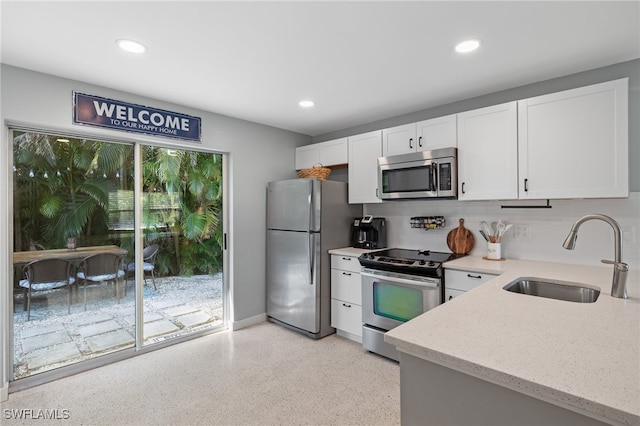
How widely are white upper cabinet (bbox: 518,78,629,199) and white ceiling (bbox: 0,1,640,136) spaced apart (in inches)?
11.3

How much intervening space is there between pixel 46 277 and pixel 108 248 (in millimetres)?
480

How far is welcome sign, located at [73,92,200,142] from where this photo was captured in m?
2.67

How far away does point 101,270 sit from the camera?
2.95 m

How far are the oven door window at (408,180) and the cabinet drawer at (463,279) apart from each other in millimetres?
797

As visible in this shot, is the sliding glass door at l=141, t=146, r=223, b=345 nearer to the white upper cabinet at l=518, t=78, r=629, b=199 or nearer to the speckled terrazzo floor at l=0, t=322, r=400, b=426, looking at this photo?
the speckled terrazzo floor at l=0, t=322, r=400, b=426

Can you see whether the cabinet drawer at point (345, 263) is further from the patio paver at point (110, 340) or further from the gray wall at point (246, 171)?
the patio paver at point (110, 340)

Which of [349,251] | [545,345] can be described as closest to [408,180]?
[349,251]

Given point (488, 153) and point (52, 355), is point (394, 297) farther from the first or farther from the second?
point (52, 355)

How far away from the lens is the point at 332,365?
9.43ft

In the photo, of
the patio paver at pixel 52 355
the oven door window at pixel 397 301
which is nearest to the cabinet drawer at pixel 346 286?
the oven door window at pixel 397 301

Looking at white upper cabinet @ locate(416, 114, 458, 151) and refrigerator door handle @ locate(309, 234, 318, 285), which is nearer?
white upper cabinet @ locate(416, 114, 458, 151)

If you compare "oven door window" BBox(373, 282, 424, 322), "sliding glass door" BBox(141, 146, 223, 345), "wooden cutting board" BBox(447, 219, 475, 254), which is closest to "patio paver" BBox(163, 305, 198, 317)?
"sliding glass door" BBox(141, 146, 223, 345)

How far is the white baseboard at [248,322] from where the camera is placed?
3.71 meters

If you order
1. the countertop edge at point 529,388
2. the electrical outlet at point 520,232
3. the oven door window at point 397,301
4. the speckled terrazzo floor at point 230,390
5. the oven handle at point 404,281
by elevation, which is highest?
the electrical outlet at point 520,232
